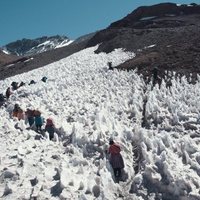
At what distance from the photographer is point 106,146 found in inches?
890

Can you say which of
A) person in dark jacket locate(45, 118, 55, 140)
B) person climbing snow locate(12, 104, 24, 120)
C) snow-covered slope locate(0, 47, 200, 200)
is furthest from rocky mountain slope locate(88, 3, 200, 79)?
person in dark jacket locate(45, 118, 55, 140)

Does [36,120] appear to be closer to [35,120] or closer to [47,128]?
[35,120]

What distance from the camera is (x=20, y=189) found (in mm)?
18938

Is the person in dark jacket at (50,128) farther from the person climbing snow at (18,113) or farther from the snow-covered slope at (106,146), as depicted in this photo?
the person climbing snow at (18,113)

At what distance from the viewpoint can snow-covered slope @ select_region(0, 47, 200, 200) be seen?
62.0 feet

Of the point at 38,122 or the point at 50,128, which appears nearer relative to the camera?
the point at 50,128

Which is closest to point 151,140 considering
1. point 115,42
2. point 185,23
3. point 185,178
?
point 185,178

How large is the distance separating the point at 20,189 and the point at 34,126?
338 inches

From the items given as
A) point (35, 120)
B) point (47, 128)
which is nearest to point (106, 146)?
point (47, 128)

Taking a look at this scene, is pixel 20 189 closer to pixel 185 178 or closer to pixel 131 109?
pixel 185 178

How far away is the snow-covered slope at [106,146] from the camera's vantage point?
18891 millimetres

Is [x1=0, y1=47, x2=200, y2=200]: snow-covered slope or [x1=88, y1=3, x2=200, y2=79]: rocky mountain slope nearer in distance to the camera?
[x1=0, y1=47, x2=200, y2=200]: snow-covered slope

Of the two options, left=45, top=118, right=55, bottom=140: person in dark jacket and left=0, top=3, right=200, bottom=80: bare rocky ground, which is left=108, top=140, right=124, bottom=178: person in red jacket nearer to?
left=45, top=118, right=55, bottom=140: person in dark jacket

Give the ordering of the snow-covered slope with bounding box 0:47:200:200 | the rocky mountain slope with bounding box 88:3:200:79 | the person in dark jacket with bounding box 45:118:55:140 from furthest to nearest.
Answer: the rocky mountain slope with bounding box 88:3:200:79, the person in dark jacket with bounding box 45:118:55:140, the snow-covered slope with bounding box 0:47:200:200
